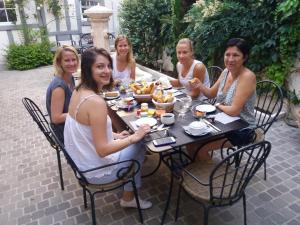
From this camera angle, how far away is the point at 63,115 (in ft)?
8.01

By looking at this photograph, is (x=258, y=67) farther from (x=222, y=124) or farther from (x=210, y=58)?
(x=222, y=124)

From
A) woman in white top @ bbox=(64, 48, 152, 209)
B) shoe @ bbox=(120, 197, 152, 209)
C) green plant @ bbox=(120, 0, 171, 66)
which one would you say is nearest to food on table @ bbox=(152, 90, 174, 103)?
woman in white top @ bbox=(64, 48, 152, 209)

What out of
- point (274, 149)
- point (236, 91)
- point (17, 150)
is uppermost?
point (236, 91)

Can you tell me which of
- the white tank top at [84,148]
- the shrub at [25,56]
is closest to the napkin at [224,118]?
the white tank top at [84,148]

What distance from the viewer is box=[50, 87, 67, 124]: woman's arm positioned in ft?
7.75

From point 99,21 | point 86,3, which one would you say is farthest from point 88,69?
point 86,3

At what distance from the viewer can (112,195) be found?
2.58 m

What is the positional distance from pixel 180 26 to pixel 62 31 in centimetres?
602

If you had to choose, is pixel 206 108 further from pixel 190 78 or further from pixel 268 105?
pixel 268 105

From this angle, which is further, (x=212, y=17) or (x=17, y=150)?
(x=212, y=17)

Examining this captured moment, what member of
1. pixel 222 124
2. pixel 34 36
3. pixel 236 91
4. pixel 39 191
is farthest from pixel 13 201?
pixel 34 36

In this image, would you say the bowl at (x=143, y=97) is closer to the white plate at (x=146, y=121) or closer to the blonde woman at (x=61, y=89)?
the white plate at (x=146, y=121)

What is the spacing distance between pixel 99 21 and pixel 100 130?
5315 millimetres

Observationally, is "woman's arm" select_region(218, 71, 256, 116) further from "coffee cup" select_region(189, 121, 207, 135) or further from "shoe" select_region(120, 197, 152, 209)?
"shoe" select_region(120, 197, 152, 209)
